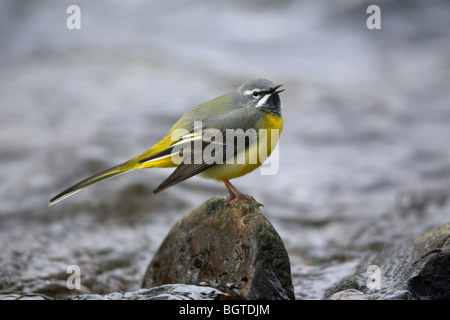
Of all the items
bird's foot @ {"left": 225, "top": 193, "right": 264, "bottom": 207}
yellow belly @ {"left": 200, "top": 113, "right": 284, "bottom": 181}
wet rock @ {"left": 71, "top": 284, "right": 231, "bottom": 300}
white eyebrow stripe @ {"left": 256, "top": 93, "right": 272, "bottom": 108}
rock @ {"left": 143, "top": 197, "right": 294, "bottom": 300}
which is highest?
white eyebrow stripe @ {"left": 256, "top": 93, "right": 272, "bottom": 108}

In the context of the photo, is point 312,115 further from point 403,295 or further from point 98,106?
point 403,295

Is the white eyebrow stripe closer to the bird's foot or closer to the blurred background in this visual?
the bird's foot

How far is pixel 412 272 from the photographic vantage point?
5.39 m

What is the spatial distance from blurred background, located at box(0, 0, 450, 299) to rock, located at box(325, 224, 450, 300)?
85cm

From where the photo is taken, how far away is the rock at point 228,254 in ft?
17.3

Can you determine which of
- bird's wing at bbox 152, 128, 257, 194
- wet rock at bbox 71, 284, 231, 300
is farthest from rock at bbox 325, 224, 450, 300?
bird's wing at bbox 152, 128, 257, 194

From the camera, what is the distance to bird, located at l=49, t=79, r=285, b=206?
18.4 ft

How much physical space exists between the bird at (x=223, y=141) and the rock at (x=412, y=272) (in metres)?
1.56

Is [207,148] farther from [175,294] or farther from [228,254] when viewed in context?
[175,294]

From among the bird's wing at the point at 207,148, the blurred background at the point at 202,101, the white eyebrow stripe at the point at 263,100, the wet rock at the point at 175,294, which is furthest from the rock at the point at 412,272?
the white eyebrow stripe at the point at 263,100

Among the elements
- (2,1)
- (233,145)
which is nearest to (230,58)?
(2,1)

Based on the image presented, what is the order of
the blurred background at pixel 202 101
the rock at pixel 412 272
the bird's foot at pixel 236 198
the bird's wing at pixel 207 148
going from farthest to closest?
the blurred background at pixel 202 101 → the bird's foot at pixel 236 198 → the bird's wing at pixel 207 148 → the rock at pixel 412 272

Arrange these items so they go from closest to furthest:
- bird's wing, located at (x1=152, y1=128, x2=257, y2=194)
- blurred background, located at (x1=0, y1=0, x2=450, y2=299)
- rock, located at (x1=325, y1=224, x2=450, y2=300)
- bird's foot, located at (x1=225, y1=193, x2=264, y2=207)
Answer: rock, located at (x1=325, y1=224, x2=450, y2=300) < bird's wing, located at (x1=152, y1=128, x2=257, y2=194) < bird's foot, located at (x1=225, y1=193, x2=264, y2=207) < blurred background, located at (x1=0, y1=0, x2=450, y2=299)

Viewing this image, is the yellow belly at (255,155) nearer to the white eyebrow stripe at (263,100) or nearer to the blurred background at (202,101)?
the white eyebrow stripe at (263,100)
